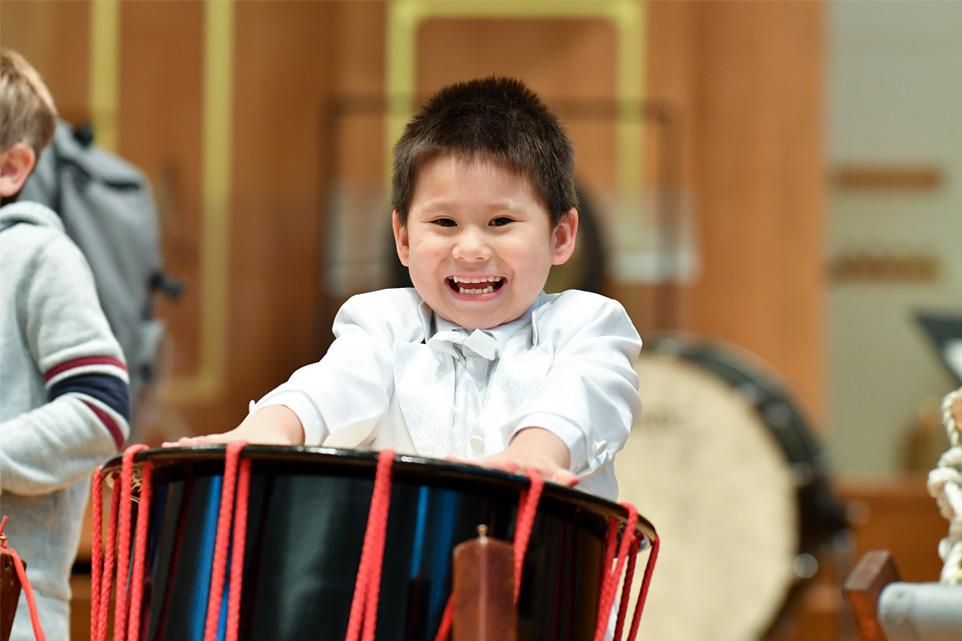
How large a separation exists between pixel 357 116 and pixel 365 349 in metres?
2.77

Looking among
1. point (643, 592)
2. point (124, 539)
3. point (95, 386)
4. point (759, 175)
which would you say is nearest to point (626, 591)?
point (643, 592)

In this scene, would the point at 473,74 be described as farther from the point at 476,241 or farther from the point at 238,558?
the point at 238,558

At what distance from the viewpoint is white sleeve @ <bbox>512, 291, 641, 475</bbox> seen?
0.85 metres

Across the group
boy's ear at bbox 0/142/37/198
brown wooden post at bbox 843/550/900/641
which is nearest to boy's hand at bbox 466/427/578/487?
brown wooden post at bbox 843/550/900/641

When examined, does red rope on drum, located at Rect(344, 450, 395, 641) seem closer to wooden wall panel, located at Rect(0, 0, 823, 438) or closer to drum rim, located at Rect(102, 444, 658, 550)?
drum rim, located at Rect(102, 444, 658, 550)

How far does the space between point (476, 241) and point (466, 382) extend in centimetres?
12

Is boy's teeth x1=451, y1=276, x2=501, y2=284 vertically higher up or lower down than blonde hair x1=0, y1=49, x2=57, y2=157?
lower down

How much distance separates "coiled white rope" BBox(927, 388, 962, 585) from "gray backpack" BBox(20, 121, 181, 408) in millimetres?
1016

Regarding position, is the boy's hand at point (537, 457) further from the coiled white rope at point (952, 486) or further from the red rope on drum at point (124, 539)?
the coiled white rope at point (952, 486)

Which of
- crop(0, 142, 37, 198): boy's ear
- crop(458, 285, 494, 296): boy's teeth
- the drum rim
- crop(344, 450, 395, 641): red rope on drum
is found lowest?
crop(344, 450, 395, 641): red rope on drum

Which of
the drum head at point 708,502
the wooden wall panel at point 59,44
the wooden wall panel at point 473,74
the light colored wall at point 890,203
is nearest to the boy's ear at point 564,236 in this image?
the drum head at point 708,502

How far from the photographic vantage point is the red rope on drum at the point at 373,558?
70 cm

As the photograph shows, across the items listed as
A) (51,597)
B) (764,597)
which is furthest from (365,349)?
(764,597)

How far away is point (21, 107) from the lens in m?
1.08
